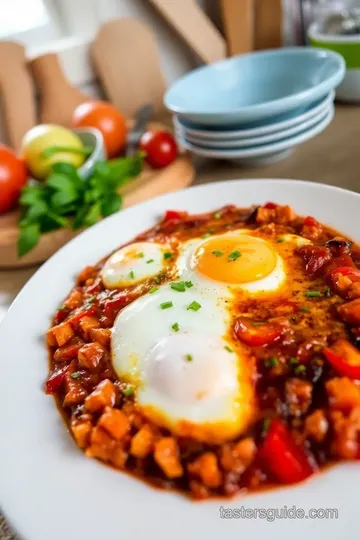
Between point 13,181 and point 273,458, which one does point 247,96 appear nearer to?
point 13,181

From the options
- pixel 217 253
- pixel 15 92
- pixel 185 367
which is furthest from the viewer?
pixel 15 92

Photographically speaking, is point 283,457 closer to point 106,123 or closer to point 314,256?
point 314,256

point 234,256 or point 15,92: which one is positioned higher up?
point 15,92

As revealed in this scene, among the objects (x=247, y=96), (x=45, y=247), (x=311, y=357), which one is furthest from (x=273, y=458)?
(x=247, y=96)

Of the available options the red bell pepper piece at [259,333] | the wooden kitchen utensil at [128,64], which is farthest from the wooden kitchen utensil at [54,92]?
the red bell pepper piece at [259,333]

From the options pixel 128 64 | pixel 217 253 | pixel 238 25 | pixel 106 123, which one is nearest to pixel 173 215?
pixel 217 253

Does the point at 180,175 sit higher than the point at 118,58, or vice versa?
the point at 118,58
